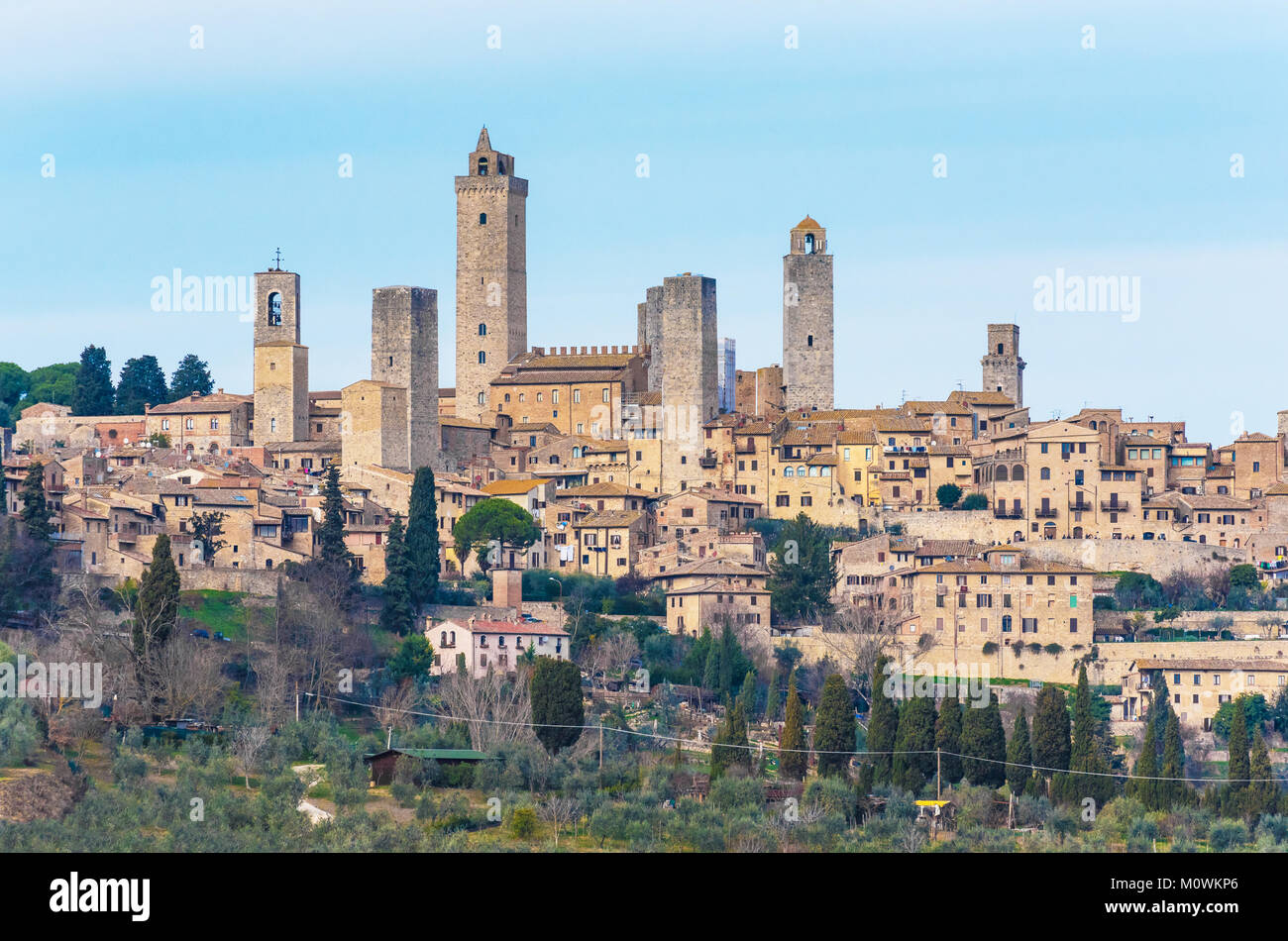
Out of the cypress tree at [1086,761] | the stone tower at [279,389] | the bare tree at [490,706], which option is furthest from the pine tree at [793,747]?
the stone tower at [279,389]

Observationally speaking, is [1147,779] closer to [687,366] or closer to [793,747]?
[793,747]

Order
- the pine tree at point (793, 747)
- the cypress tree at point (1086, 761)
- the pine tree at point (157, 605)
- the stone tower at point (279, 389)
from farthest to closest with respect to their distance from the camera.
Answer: the stone tower at point (279, 389)
the pine tree at point (157, 605)
the pine tree at point (793, 747)
the cypress tree at point (1086, 761)

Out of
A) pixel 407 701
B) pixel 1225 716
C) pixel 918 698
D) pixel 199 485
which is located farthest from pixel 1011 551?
pixel 199 485

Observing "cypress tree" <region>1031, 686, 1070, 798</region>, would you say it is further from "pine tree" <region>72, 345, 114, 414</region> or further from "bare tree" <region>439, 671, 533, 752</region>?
"pine tree" <region>72, 345, 114, 414</region>

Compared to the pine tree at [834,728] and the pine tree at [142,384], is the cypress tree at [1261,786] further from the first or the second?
the pine tree at [142,384]

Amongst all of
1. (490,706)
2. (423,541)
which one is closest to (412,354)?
(423,541)

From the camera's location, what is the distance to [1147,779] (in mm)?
47094

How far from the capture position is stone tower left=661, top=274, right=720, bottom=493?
71750 millimetres

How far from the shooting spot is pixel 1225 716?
54.6 m

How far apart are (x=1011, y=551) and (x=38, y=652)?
22018mm

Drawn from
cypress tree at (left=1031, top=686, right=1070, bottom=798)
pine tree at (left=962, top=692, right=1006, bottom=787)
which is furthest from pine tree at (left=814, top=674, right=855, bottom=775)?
cypress tree at (left=1031, top=686, right=1070, bottom=798)

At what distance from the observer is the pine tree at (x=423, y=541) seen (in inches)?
2267

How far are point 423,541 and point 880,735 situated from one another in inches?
555

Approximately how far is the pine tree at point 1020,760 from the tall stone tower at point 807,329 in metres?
28.2
